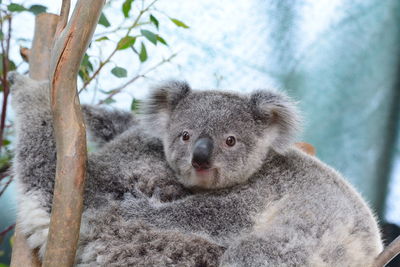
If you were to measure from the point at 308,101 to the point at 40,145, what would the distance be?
338 cm

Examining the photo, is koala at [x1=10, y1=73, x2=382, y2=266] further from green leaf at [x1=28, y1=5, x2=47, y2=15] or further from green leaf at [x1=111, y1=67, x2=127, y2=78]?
A: green leaf at [x1=28, y1=5, x2=47, y2=15]

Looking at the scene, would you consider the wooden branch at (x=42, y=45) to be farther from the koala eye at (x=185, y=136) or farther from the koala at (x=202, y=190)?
the koala eye at (x=185, y=136)

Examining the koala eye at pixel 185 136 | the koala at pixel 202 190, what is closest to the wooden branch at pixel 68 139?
the koala at pixel 202 190

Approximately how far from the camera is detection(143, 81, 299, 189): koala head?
2535 mm

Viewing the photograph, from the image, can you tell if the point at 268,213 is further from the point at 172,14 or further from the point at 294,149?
the point at 172,14

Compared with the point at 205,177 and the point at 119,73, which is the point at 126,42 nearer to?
the point at 119,73

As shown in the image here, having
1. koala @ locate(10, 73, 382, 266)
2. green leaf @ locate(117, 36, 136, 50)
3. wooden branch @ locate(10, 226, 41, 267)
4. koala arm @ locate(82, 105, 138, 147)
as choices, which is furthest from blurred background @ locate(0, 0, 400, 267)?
wooden branch @ locate(10, 226, 41, 267)

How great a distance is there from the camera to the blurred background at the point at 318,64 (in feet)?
15.2

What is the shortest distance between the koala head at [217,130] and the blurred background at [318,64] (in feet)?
4.96

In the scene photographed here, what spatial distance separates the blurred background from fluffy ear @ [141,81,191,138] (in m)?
1.37

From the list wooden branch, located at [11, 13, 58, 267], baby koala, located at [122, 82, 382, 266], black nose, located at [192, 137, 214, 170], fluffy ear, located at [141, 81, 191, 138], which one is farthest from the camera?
fluffy ear, located at [141, 81, 191, 138]

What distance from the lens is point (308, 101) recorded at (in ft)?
17.4

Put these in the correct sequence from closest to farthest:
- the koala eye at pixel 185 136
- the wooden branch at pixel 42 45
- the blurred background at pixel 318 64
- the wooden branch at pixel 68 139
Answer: the wooden branch at pixel 68 139
the koala eye at pixel 185 136
the wooden branch at pixel 42 45
the blurred background at pixel 318 64

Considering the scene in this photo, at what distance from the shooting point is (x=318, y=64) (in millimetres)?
5203
